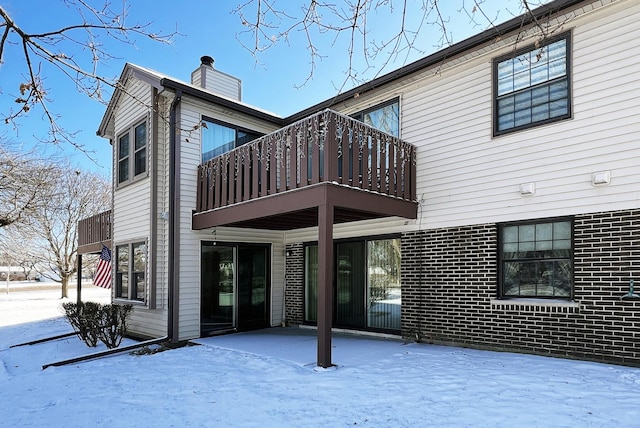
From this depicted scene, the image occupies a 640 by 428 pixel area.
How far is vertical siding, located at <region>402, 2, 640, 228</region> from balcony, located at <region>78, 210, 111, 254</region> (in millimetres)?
8818

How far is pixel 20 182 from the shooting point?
1202 cm

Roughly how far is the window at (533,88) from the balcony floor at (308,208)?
231cm

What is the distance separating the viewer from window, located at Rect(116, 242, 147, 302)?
9.73 m


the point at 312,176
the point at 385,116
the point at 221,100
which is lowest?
the point at 312,176

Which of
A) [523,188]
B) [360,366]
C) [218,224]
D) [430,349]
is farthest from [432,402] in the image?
[218,224]

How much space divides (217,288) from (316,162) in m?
4.44

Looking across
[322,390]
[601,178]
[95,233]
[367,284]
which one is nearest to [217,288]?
[367,284]

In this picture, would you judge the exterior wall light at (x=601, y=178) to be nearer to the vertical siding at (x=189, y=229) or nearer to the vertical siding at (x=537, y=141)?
the vertical siding at (x=537, y=141)

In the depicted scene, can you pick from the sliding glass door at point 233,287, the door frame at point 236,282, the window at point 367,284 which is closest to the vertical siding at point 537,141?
the window at point 367,284

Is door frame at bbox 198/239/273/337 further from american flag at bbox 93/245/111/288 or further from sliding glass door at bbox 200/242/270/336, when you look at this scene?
american flag at bbox 93/245/111/288

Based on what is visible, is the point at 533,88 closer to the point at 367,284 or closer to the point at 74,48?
the point at 367,284

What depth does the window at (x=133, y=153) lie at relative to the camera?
33.1 feet

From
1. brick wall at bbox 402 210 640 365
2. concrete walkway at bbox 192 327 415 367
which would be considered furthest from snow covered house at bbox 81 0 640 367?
concrete walkway at bbox 192 327 415 367

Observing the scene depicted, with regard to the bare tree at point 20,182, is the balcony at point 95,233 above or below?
below
